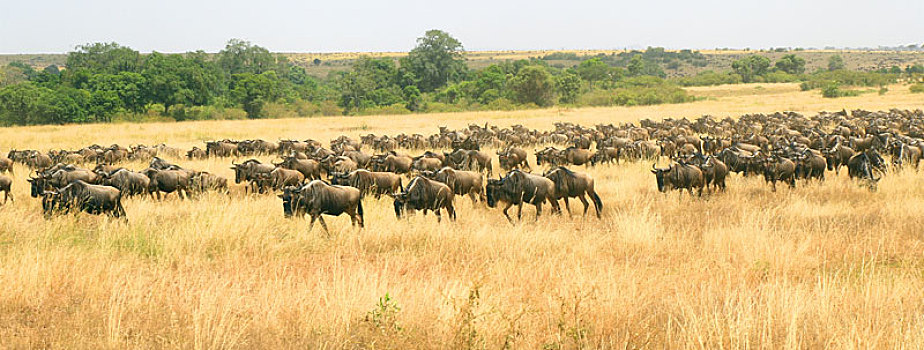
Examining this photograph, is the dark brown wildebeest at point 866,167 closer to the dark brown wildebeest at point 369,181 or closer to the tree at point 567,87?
the dark brown wildebeest at point 369,181

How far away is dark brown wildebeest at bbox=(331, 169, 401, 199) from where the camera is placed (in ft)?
40.4

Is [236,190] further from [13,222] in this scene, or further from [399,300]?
[399,300]

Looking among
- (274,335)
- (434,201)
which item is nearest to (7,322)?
(274,335)

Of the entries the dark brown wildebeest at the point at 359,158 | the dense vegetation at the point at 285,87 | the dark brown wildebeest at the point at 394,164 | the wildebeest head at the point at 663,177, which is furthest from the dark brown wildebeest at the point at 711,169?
the dense vegetation at the point at 285,87

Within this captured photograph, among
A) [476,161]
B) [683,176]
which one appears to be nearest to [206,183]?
[476,161]

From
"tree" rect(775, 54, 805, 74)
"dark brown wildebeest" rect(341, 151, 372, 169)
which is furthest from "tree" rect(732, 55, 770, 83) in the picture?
"dark brown wildebeest" rect(341, 151, 372, 169)

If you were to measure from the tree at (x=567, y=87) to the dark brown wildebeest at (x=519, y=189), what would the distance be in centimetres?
6326

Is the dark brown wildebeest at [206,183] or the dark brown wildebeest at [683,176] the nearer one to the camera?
the dark brown wildebeest at [683,176]

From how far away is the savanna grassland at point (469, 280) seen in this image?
15.8 feet

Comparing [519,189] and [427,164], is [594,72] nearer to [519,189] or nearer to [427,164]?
[427,164]

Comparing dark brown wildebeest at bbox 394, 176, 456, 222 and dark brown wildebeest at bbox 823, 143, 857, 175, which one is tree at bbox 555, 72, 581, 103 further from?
dark brown wildebeest at bbox 394, 176, 456, 222

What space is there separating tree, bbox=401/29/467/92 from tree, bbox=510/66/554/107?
20.5 metres

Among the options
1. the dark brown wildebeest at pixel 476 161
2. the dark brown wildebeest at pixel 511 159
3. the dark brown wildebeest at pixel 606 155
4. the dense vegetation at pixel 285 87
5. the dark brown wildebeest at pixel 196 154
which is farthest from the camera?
the dense vegetation at pixel 285 87

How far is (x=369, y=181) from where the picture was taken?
12656 mm
